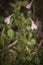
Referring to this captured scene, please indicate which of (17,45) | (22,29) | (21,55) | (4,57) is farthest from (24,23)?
(21,55)

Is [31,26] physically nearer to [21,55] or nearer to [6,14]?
[21,55]

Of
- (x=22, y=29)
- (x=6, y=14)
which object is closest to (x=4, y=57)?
(x=22, y=29)

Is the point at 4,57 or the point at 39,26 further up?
the point at 39,26

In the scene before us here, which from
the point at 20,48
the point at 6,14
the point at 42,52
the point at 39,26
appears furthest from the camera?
the point at 6,14

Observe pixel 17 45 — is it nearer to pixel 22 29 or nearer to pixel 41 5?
pixel 22 29

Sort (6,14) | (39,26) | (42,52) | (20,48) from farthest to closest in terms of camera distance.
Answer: (6,14) < (39,26) < (20,48) < (42,52)

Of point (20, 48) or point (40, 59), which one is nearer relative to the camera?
point (40, 59)

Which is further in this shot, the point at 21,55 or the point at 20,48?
the point at 20,48

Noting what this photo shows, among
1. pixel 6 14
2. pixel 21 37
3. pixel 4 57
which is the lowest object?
pixel 4 57

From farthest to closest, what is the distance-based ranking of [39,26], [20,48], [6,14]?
[6,14], [39,26], [20,48]
